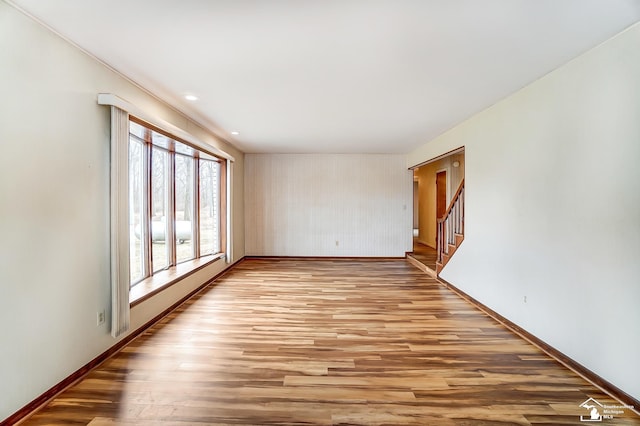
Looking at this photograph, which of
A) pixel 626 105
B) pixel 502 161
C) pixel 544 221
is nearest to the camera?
pixel 626 105

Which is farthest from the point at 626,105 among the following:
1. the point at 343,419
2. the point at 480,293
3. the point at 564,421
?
the point at 343,419

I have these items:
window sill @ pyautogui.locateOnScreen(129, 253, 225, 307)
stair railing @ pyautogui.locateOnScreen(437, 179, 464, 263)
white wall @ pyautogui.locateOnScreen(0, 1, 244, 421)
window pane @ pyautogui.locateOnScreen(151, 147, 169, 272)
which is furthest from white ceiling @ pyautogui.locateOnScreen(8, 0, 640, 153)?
window sill @ pyautogui.locateOnScreen(129, 253, 225, 307)

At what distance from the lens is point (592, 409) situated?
6.25 feet

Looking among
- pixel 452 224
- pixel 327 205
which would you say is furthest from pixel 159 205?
pixel 452 224

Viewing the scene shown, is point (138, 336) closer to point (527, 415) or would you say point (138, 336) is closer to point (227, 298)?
point (227, 298)

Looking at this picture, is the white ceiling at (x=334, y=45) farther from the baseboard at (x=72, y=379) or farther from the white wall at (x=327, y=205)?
the white wall at (x=327, y=205)

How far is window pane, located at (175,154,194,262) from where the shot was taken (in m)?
4.57

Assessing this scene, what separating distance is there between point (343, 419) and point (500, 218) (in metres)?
2.86

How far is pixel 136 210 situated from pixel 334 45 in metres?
3.04

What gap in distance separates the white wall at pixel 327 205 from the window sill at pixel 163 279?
7.32ft

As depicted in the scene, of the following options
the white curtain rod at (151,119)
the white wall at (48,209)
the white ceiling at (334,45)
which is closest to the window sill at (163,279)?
the white wall at (48,209)

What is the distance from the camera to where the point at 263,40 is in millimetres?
2084

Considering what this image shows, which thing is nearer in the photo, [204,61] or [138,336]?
[204,61]

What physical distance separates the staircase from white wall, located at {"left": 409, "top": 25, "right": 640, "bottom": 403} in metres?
0.98
